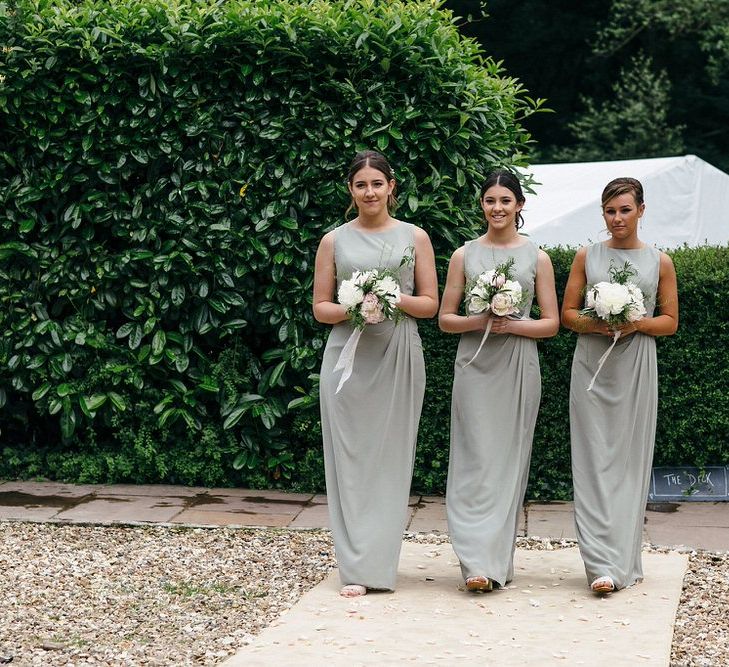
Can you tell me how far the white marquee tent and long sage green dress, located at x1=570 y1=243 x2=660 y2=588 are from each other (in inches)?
161

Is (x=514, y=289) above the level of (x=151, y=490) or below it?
above

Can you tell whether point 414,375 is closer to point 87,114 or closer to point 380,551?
point 380,551

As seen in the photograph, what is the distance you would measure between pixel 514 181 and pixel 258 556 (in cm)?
243

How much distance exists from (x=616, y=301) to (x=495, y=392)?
722mm

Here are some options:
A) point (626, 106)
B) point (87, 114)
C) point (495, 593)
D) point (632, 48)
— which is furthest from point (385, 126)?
point (632, 48)

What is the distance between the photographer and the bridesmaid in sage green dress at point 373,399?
5.17 meters

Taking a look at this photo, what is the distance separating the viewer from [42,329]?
7645mm

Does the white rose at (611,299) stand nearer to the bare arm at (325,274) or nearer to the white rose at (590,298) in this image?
the white rose at (590,298)

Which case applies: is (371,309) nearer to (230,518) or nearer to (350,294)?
(350,294)

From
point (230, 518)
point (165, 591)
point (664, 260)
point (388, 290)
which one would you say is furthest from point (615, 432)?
point (230, 518)

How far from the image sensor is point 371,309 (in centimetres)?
484

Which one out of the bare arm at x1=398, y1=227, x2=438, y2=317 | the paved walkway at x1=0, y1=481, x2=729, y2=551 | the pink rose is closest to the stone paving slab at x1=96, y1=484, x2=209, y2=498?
the paved walkway at x1=0, y1=481, x2=729, y2=551

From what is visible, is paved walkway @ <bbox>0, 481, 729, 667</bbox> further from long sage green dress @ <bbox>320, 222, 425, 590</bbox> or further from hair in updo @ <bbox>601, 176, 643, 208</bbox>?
hair in updo @ <bbox>601, 176, 643, 208</bbox>

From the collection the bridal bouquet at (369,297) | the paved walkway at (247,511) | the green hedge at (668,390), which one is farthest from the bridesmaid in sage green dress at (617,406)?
the green hedge at (668,390)
